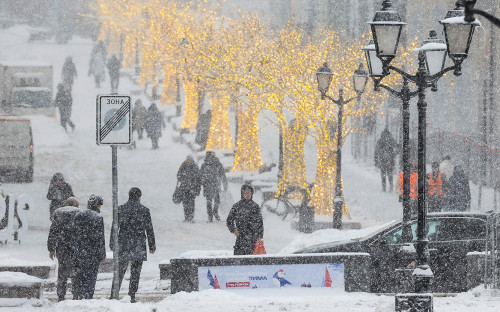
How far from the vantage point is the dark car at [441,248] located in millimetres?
14547

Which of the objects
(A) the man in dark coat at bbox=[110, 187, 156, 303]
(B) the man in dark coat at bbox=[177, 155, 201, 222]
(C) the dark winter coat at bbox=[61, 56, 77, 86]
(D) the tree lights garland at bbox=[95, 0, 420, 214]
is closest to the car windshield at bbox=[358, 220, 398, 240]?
(A) the man in dark coat at bbox=[110, 187, 156, 303]

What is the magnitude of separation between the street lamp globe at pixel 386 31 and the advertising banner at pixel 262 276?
3566mm

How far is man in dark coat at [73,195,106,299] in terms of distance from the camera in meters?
13.1

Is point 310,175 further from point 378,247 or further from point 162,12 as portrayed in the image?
point 378,247

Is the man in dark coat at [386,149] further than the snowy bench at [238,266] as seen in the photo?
Yes

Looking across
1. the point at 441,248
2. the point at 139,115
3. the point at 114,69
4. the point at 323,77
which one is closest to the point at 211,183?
the point at 323,77

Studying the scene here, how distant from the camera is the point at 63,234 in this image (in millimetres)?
13523

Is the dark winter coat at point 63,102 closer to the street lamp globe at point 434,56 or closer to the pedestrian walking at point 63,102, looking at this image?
the pedestrian walking at point 63,102

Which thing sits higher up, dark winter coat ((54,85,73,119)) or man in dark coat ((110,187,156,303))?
dark winter coat ((54,85,73,119))

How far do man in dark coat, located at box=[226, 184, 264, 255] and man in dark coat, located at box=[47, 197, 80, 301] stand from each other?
2.54m

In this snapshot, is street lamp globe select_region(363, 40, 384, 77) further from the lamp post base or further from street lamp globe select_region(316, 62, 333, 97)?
street lamp globe select_region(316, 62, 333, 97)

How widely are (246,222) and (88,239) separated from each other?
303 cm

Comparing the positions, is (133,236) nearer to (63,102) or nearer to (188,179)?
(188,179)

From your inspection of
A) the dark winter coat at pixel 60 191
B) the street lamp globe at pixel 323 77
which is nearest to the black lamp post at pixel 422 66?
the street lamp globe at pixel 323 77
